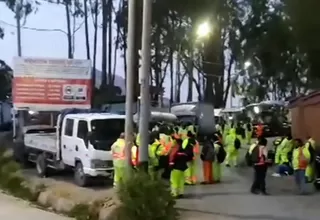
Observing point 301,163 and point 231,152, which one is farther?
point 231,152

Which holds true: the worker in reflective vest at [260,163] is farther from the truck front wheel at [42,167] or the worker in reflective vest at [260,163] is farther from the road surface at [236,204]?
the truck front wheel at [42,167]

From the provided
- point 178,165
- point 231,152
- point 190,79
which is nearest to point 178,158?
point 178,165

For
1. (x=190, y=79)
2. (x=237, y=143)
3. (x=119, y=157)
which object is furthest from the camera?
(x=190, y=79)

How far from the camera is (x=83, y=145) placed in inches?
761

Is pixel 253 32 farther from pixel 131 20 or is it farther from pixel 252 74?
pixel 131 20

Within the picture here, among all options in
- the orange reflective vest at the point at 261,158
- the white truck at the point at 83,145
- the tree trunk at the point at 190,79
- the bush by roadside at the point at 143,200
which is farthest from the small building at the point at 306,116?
the tree trunk at the point at 190,79

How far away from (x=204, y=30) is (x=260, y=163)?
63.7ft

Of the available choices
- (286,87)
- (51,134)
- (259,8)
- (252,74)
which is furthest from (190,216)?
(252,74)

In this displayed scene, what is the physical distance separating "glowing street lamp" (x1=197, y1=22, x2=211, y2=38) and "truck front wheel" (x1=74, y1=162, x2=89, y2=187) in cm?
1459

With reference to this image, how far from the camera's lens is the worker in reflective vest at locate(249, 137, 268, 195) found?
16.9 m

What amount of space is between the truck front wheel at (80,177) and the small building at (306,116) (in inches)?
342

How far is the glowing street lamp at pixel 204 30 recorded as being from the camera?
33.3 meters

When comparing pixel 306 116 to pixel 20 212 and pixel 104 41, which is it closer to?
pixel 20 212

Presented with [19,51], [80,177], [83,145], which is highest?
[19,51]
